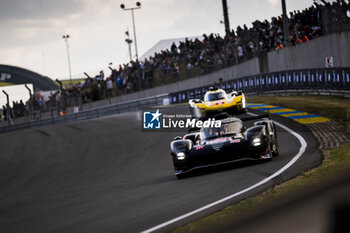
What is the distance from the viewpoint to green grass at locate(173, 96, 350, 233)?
2.59 metres

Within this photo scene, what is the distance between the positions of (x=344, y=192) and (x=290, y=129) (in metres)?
13.7

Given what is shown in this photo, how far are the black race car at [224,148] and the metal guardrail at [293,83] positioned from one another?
8.23 metres

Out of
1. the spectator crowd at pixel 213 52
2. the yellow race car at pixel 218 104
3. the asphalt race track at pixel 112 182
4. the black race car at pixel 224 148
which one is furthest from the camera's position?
the spectator crowd at pixel 213 52

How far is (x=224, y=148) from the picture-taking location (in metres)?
9.59

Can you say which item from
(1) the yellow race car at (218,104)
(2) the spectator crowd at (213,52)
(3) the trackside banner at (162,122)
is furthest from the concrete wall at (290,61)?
(3) the trackside banner at (162,122)

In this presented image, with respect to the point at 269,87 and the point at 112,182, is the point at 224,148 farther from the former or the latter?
the point at 269,87

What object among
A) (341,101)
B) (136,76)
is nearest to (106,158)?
(341,101)

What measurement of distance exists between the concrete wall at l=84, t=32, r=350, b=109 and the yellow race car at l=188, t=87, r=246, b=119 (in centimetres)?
612

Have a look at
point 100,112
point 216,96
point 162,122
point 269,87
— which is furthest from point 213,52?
point 216,96

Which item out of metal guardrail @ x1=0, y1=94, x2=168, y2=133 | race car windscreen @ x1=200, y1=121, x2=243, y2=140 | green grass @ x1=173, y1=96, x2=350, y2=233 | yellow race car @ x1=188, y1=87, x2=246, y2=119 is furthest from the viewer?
metal guardrail @ x1=0, y1=94, x2=168, y2=133

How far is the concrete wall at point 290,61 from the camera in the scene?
22.6 m

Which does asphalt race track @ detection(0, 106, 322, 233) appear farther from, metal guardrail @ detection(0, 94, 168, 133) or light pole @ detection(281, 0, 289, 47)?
metal guardrail @ detection(0, 94, 168, 133)

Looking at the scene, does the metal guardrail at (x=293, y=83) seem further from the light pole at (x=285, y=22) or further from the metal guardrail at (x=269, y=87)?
the light pole at (x=285, y=22)

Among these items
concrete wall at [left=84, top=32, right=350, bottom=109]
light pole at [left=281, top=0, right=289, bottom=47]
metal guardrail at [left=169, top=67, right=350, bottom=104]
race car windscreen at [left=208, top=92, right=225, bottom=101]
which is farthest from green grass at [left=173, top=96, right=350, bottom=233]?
light pole at [left=281, top=0, right=289, bottom=47]
